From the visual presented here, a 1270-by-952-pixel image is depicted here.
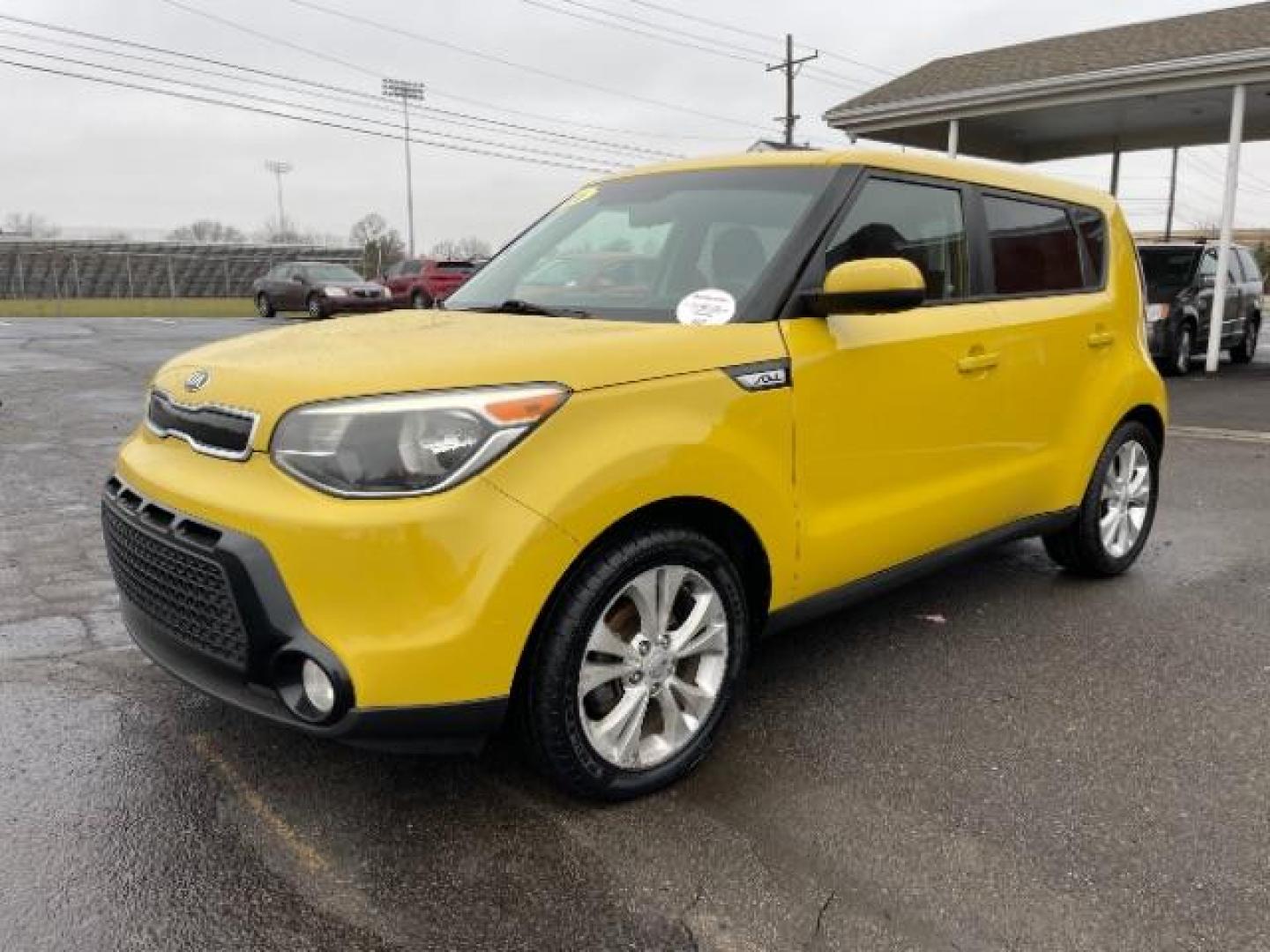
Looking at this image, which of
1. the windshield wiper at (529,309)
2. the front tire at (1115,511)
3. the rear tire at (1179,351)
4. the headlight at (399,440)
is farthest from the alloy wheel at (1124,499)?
the rear tire at (1179,351)

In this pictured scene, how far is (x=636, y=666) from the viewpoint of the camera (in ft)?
8.89

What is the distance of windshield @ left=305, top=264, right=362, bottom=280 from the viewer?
24641 mm

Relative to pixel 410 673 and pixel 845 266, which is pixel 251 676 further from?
pixel 845 266

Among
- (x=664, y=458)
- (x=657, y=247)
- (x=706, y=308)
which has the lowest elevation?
(x=664, y=458)

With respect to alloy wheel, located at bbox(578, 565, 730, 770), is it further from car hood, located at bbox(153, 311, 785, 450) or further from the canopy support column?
the canopy support column

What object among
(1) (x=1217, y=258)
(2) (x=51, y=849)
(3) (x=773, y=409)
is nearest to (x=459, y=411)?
(3) (x=773, y=409)

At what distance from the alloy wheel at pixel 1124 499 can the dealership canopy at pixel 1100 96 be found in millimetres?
9895

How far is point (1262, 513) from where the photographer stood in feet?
19.8

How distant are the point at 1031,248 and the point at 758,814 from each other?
2.61 meters

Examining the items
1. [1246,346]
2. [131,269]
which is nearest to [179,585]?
[1246,346]

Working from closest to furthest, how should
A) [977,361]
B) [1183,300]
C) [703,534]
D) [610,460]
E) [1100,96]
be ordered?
[610,460], [703,534], [977,361], [1183,300], [1100,96]

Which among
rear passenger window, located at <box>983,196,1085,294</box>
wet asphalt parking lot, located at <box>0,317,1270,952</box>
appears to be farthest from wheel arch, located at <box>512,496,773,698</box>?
rear passenger window, located at <box>983,196,1085,294</box>

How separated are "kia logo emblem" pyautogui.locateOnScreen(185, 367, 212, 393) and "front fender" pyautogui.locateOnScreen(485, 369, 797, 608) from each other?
35.8 inches

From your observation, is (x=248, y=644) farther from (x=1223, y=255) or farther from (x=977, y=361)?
(x=1223, y=255)
